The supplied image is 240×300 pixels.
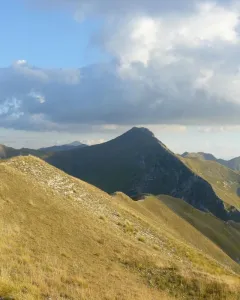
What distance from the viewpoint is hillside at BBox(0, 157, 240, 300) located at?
64.0ft

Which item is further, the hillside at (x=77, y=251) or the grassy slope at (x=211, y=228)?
the grassy slope at (x=211, y=228)

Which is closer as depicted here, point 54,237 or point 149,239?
point 54,237

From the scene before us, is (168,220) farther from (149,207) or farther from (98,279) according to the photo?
(98,279)

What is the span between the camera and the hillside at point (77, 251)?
19500mm

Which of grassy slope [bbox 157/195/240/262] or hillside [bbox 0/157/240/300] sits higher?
hillside [bbox 0/157/240/300]

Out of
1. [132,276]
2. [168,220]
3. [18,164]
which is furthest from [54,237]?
[168,220]

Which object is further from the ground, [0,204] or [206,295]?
[0,204]

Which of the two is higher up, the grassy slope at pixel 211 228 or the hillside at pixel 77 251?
the hillside at pixel 77 251

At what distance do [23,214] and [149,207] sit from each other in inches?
2659

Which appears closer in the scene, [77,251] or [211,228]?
[77,251]

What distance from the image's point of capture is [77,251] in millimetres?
29359

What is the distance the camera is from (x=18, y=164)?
163 feet

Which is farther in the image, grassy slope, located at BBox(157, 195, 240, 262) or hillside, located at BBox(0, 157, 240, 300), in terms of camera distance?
grassy slope, located at BBox(157, 195, 240, 262)

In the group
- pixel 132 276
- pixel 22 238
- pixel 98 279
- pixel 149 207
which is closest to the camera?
pixel 98 279
